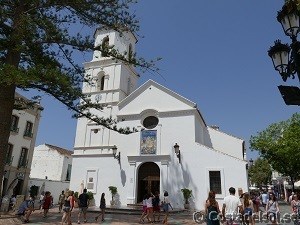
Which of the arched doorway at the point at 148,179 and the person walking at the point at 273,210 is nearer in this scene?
the person walking at the point at 273,210

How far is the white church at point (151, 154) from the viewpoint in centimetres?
2202

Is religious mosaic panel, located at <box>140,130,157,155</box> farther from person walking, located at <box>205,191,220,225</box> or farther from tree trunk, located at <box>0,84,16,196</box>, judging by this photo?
person walking, located at <box>205,191,220,225</box>

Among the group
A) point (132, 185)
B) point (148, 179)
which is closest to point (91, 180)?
point (132, 185)

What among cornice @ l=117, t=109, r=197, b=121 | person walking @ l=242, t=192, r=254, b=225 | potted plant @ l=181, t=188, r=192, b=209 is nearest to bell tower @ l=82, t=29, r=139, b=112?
cornice @ l=117, t=109, r=197, b=121

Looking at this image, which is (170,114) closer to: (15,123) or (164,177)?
(164,177)

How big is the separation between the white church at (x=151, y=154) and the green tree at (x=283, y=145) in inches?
383

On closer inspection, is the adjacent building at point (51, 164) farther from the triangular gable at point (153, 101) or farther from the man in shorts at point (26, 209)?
the man in shorts at point (26, 209)

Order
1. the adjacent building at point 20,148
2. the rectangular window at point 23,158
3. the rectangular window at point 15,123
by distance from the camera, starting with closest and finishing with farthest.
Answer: the adjacent building at point 20,148, the rectangular window at point 15,123, the rectangular window at point 23,158

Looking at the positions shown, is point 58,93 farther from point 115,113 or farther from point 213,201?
point 115,113

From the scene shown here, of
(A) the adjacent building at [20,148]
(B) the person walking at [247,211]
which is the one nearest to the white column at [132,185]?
(A) the adjacent building at [20,148]

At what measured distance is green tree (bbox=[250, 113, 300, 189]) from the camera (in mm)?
33562

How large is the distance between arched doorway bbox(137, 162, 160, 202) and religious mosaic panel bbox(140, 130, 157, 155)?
39.9 inches

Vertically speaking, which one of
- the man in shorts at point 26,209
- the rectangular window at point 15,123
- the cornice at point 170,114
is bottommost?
the man in shorts at point 26,209

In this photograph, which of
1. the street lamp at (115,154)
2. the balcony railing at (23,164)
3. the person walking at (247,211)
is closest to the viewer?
the person walking at (247,211)
